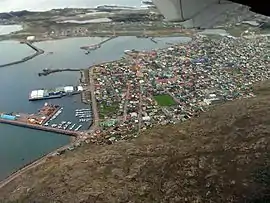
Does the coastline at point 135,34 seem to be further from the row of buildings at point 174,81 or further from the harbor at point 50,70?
the harbor at point 50,70

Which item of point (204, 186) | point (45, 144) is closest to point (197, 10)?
point (204, 186)

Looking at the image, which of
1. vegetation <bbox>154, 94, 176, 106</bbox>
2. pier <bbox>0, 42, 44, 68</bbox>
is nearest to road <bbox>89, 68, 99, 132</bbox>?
vegetation <bbox>154, 94, 176, 106</bbox>

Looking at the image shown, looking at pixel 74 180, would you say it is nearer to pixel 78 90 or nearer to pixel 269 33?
pixel 78 90

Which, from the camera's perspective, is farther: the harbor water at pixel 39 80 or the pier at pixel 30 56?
the pier at pixel 30 56

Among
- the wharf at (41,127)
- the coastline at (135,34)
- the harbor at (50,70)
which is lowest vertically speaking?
the wharf at (41,127)

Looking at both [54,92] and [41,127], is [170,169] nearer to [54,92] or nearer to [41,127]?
[41,127]

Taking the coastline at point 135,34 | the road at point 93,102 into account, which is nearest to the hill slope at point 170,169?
the road at point 93,102
